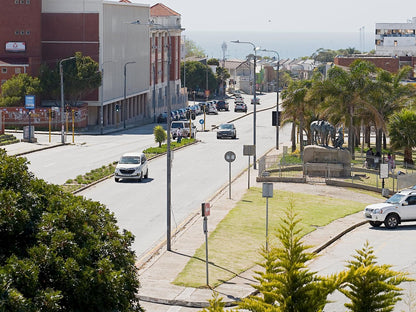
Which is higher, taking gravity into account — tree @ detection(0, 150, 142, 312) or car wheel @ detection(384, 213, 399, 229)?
tree @ detection(0, 150, 142, 312)

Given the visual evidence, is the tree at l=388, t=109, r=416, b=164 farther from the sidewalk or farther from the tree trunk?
the sidewalk

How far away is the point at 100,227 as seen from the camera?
19422 mm

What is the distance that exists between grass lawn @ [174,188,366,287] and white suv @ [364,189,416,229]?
1.81m

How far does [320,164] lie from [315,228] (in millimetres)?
15246

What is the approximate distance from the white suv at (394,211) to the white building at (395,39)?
129 metres

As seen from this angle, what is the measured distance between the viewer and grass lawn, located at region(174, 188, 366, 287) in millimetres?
29219

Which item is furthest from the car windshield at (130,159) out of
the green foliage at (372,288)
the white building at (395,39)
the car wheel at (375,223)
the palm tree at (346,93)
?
the white building at (395,39)

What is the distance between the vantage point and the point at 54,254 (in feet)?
55.3

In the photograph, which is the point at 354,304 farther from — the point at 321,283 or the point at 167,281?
the point at 167,281

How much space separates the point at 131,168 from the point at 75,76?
139 ft

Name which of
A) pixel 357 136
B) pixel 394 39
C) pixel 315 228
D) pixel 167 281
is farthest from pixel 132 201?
pixel 394 39

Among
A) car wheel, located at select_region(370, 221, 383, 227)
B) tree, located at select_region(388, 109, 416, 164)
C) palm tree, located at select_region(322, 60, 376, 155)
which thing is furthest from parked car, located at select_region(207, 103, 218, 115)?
car wheel, located at select_region(370, 221, 383, 227)

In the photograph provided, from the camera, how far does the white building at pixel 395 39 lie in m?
175

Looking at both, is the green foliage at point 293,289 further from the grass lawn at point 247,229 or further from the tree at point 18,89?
the tree at point 18,89
